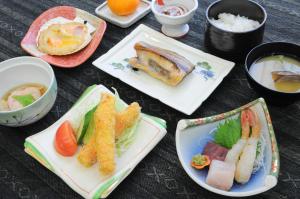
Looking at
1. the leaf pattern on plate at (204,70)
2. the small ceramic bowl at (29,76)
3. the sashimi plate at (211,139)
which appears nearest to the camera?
the sashimi plate at (211,139)

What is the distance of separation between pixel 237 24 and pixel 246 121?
1.32 ft

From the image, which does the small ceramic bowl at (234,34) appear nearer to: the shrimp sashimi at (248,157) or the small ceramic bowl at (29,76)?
the shrimp sashimi at (248,157)

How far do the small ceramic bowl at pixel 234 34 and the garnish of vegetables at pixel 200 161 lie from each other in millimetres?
411

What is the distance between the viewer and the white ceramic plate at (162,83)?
104cm

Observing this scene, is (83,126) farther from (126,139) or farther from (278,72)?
(278,72)

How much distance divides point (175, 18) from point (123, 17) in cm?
25

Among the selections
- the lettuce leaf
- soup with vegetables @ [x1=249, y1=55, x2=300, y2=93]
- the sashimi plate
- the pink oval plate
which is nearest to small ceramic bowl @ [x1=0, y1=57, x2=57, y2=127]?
the pink oval plate

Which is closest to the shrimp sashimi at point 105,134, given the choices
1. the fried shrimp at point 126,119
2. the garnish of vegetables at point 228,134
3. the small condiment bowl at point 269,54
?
the fried shrimp at point 126,119

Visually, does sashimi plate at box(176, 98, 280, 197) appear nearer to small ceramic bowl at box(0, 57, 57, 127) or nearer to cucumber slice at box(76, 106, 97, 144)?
cucumber slice at box(76, 106, 97, 144)

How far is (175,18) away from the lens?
1.20 m

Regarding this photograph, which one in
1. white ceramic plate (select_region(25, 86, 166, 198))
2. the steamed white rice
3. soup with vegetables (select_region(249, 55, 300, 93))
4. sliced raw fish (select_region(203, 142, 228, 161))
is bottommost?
white ceramic plate (select_region(25, 86, 166, 198))

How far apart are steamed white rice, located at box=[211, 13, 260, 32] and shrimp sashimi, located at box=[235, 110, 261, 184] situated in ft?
1.21

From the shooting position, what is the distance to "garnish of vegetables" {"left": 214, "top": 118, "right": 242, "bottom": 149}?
880 mm

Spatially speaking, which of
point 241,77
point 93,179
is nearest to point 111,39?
point 241,77
